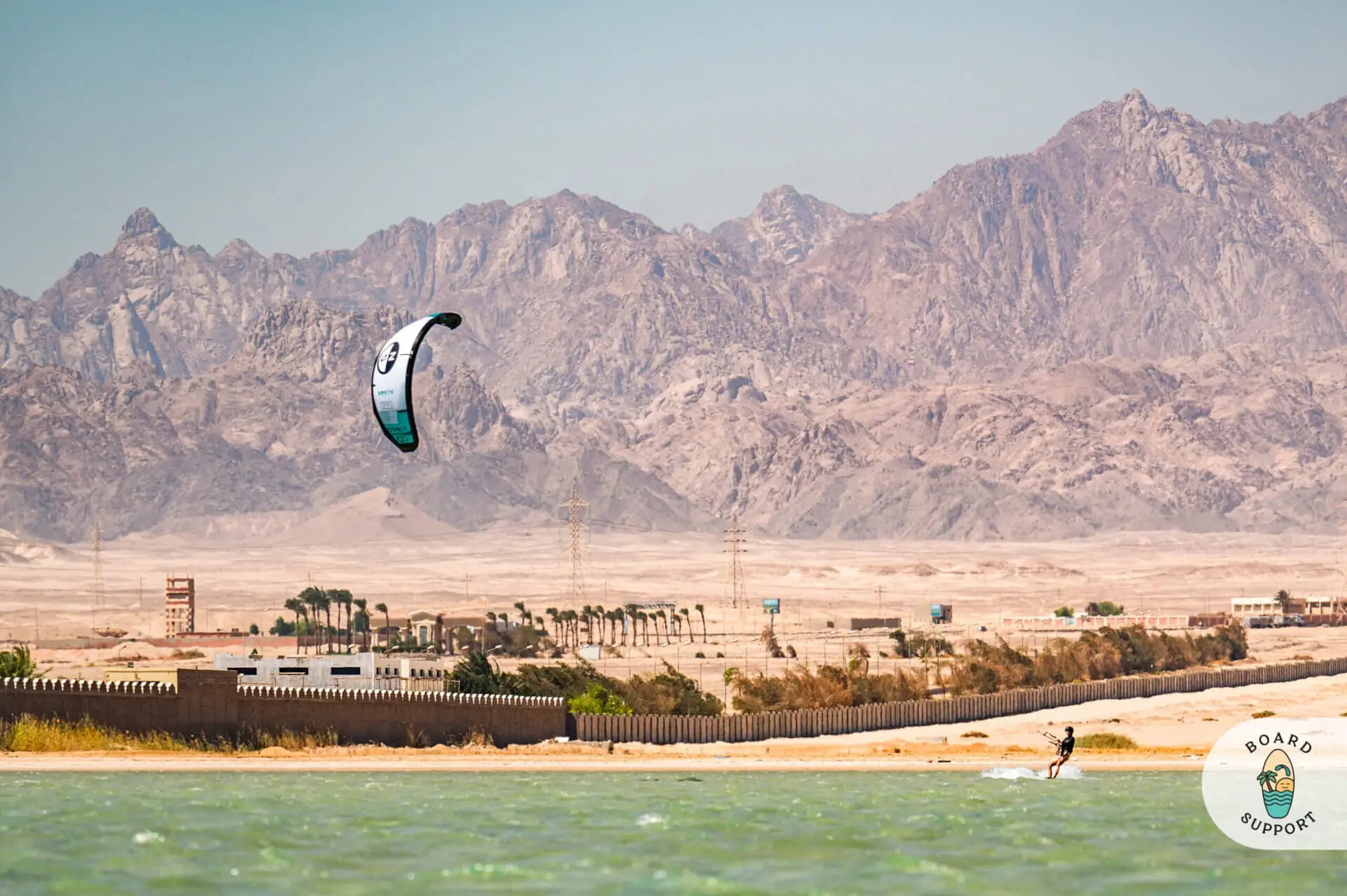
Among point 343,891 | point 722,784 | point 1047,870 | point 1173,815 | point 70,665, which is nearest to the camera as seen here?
point 343,891

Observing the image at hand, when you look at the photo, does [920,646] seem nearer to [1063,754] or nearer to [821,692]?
[821,692]

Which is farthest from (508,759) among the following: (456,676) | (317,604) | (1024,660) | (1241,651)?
(317,604)

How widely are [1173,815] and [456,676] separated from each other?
1475 inches

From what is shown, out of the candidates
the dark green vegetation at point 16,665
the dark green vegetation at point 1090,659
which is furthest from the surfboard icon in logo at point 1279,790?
the dark green vegetation at point 16,665

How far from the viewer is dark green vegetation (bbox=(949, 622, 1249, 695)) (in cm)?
9000

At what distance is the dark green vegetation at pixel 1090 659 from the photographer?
90.0 m

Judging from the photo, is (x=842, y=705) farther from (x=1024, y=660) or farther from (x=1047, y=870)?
(x=1047, y=870)

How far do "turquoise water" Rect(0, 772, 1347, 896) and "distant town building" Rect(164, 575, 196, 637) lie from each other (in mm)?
132993

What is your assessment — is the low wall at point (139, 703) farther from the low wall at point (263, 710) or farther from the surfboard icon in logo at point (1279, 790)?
the surfboard icon in logo at point (1279, 790)

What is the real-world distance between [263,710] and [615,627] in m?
112

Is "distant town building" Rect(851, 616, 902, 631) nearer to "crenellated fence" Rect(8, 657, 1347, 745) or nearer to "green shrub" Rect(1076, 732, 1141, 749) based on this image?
"crenellated fence" Rect(8, 657, 1347, 745)

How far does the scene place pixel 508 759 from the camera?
58344 mm

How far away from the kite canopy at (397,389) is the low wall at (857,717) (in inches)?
675

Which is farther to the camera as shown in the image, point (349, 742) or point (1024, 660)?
point (1024, 660)
